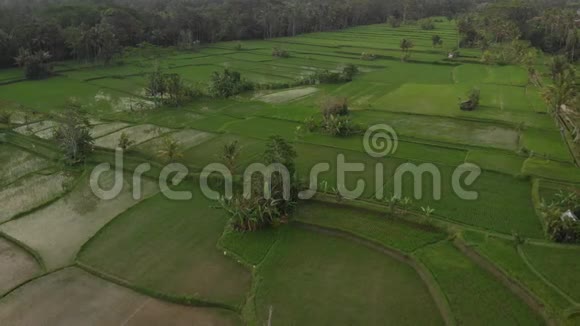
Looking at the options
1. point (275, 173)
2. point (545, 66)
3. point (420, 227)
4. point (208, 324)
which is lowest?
point (208, 324)

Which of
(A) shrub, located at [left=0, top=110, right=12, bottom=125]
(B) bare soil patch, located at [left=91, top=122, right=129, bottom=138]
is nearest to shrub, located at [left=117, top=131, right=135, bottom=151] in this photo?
(B) bare soil patch, located at [left=91, top=122, right=129, bottom=138]

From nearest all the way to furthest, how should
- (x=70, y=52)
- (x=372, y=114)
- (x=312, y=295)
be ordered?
(x=312, y=295) < (x=372, y=114) < (x=70, y=52)

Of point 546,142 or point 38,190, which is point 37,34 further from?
point 546,142

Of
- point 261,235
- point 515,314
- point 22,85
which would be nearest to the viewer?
point 515,314

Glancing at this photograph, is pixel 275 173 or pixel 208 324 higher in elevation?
pixel 275 173

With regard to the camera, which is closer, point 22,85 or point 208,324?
point 208,324

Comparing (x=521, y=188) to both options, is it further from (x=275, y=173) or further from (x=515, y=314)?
(x=275, y=173)

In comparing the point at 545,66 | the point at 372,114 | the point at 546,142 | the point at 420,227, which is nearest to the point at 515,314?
the point at 420,227

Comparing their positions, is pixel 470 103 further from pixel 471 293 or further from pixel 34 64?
pixel 34 64
